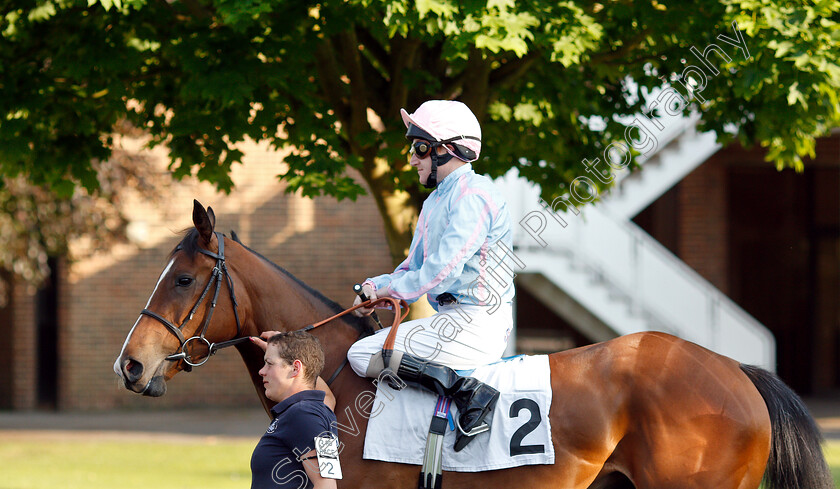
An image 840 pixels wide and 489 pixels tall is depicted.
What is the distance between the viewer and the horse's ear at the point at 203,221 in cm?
408

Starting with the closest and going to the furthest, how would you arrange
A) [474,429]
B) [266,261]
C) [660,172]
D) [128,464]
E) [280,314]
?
[474,429], [280,314], [266,261], [128,464], [660,172]

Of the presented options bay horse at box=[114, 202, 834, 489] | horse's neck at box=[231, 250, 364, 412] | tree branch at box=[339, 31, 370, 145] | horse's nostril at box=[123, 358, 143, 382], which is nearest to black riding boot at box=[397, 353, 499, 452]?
bay horse at box=[114, 202, 834, 489]

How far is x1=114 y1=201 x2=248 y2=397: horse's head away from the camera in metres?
4.00

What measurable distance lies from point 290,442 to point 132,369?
37.2 inches

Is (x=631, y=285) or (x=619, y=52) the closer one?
(x=619, y=52)

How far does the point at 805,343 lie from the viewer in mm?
17078

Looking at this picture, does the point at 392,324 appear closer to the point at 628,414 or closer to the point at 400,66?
the point at 628,414

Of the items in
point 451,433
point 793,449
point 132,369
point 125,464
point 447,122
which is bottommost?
point 125,464

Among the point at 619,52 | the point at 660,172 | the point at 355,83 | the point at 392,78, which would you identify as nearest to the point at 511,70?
the point at 619,52

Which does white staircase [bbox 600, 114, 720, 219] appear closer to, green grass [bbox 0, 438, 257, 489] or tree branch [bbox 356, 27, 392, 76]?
green grass [bbox 0, 438, 257, 489]

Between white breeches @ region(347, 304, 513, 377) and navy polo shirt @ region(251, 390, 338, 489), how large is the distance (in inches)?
21.2

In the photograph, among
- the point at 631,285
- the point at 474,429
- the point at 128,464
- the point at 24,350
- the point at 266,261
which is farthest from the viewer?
the point at 24,350

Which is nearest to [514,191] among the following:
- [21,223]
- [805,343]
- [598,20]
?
[598,20]

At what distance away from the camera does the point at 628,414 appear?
3.93 meters
